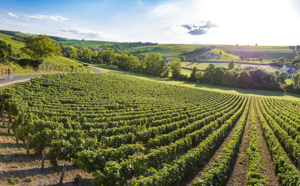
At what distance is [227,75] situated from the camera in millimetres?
97688

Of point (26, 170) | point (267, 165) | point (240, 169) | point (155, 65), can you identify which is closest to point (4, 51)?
point (26, 170)

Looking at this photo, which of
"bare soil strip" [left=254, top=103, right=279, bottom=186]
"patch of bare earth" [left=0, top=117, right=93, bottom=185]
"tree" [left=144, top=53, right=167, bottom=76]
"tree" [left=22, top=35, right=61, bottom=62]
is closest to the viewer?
"patch of bare earth" [left=0, top=117, right=93, bottom=185]

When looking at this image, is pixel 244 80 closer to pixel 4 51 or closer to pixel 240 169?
pixel 240 169

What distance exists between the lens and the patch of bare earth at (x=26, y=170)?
9688 mm

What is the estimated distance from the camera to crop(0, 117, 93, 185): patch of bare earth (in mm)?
9688

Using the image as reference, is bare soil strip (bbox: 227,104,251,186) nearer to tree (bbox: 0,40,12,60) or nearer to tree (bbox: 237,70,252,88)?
tree (bbox: 0,40,12,60)

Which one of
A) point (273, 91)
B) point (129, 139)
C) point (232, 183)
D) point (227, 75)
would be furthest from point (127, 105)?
point (273, 91)

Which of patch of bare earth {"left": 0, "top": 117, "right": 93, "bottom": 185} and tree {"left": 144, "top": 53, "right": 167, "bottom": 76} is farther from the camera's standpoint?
tree {"left": 144, "top": 53, "right": 167, "bottom": 76}

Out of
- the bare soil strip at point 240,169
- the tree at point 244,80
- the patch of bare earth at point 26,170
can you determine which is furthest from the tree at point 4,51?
the tree at point 244,80

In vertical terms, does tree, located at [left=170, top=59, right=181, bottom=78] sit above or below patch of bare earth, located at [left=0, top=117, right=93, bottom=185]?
above

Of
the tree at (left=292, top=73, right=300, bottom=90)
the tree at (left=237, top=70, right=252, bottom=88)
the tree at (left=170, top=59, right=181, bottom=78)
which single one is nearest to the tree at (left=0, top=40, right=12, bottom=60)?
the tree at (left=170, top=59, right=181, bottom=78)

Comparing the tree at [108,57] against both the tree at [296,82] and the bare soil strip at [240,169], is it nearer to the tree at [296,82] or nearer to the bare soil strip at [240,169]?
the tree at [296,82]

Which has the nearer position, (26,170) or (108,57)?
(26,170)

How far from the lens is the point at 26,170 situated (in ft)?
35.0
